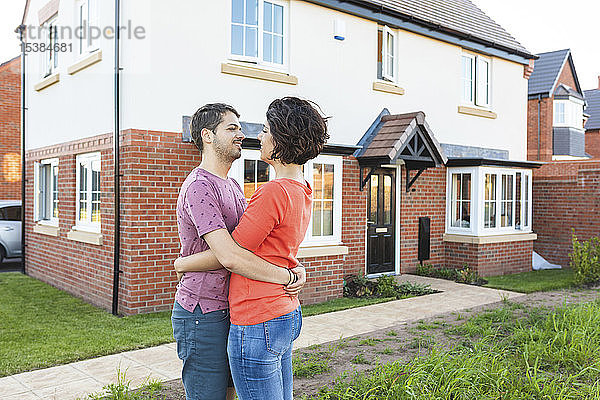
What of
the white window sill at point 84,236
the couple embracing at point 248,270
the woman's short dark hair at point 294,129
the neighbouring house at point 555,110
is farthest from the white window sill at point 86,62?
the neighbouring house at point 555,110

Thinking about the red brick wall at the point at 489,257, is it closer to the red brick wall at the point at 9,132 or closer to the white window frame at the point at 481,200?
the white window frame at the point at 481,200

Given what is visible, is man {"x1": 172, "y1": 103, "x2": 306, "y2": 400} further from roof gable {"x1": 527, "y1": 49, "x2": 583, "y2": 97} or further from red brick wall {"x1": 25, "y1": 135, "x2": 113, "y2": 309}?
roof gable {"x1": 527, "y1": 49, "x2": 583, "y2": 97}

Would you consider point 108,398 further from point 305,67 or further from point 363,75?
point 363,75

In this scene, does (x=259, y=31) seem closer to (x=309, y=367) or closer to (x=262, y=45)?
(x=262, y=45)

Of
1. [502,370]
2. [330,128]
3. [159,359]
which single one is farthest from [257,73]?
[502,370]

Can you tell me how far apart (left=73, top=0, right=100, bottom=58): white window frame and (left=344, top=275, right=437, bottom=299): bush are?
18.6 feet

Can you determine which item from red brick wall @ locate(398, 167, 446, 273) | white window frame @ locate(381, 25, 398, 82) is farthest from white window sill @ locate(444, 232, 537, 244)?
white window frame @ locate(381, 25, 398, 82)

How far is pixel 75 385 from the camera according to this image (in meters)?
4.74

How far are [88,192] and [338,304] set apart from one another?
432 centimetres

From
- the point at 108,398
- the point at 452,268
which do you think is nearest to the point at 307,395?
the point at 108,398

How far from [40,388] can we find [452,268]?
8960 millimetres

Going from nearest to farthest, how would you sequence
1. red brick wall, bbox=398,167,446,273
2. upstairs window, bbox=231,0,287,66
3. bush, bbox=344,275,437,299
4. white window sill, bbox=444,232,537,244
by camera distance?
upstairs window, bbox=231,0,287,66 < bush, bbox=344,275,437,299 < red brick wall, bbox=398,167,446,273 < white window sill, bbox=444,232,537,244

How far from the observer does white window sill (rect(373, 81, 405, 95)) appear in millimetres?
10383

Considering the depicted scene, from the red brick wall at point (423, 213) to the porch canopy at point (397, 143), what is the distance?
967 millimetres
